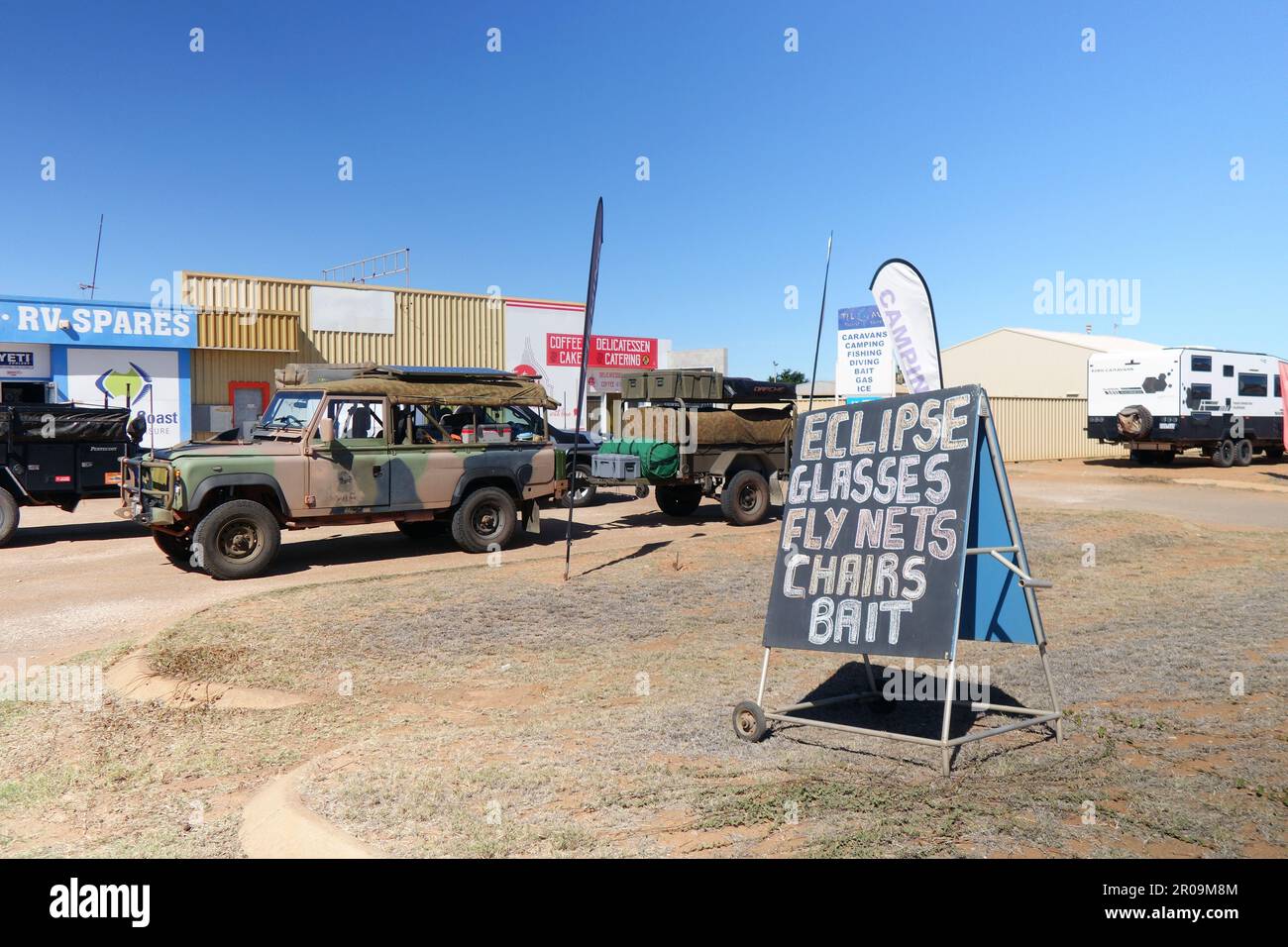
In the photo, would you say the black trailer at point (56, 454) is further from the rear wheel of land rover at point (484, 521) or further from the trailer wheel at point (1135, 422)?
the trailer wheel at point (1135, 422)

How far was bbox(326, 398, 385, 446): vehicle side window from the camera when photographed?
1101cm

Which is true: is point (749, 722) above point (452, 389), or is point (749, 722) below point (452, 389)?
below

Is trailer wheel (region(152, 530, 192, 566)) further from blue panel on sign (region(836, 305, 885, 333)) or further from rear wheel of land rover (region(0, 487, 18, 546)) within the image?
blue panel on sign (region(836, 305, 885, 333))

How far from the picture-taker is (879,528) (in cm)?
522

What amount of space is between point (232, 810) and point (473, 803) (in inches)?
48.9

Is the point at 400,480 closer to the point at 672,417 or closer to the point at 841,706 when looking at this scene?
the point at 672,417

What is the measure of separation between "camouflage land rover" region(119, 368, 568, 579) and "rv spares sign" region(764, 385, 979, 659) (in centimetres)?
673

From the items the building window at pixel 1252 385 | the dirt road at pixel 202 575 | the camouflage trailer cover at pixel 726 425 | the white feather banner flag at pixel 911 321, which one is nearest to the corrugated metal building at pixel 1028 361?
the building window at pixel 1252 385

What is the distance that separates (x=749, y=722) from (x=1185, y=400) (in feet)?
81.1

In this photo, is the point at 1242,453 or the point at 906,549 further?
the point at 1242,453

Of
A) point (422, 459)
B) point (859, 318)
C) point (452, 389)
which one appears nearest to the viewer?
point (422, 459)

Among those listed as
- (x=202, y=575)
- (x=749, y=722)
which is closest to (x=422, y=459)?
(x=202, y=575)

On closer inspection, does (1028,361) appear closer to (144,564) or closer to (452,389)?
(452,389)
